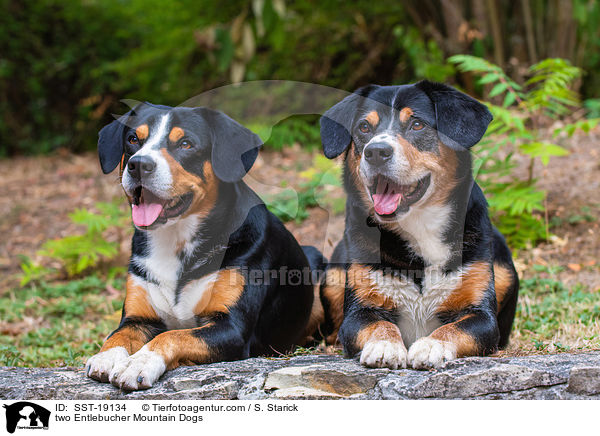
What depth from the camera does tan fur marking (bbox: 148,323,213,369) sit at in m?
3.37

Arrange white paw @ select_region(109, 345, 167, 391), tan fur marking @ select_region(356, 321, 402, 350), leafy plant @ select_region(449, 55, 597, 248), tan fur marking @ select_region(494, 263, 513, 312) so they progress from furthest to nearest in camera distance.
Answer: leafy plant @ select_region(449, 55, 597, 248)
tan fur marking @ select_region(494, 263, 513, 312)
tan fur marking @ select_region(356, 321, 402, 350)
white paw @ select_region(109, 345, 167, 391)

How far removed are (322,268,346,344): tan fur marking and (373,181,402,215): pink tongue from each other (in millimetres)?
869

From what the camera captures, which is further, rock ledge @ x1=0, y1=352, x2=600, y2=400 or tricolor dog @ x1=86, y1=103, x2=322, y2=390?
tricolor dog @ x1=86, y1=103, x2=322, y2=390

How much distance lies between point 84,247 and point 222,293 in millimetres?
3863

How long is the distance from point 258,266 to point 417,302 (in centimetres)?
98

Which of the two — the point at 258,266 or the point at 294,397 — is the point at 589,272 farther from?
the point at 294,397

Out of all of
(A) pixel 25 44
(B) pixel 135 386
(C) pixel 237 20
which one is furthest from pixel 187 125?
(A) pixel 25 44

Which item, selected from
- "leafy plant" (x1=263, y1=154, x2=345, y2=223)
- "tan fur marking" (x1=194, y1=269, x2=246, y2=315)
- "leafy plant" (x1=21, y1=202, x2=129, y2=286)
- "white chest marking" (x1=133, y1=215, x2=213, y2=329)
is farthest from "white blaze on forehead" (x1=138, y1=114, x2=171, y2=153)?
"leafy plant" (x1=21, y1=202, x2=129, y2=286)

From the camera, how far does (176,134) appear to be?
3779 millimetres

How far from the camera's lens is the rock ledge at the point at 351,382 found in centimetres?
305

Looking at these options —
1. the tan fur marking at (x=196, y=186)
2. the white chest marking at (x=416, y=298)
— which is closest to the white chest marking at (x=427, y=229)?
the white chest marking at (x=416, y=298)

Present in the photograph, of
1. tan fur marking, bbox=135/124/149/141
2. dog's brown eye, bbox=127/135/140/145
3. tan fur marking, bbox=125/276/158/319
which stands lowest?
tan fur marking, bbox=125/276/158/319

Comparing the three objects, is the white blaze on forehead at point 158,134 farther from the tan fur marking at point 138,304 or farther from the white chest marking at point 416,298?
the white chest marking at point 416,298
